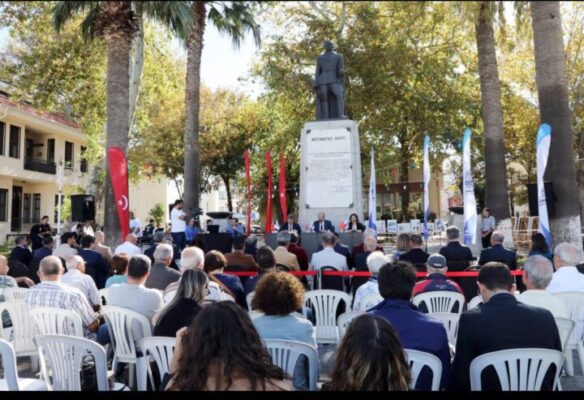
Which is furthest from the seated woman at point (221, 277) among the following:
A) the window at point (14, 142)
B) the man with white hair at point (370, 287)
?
the window at point (14, 142)

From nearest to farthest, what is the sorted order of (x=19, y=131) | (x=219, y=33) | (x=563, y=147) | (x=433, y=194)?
(x=219, y=33) → (x=563, y=147) → (x=19, y=131) → (x=433, y=194)

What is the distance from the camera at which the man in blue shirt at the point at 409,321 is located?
308 cm

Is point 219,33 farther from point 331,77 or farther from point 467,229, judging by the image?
point 331,77

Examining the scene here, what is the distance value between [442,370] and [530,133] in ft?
60.6

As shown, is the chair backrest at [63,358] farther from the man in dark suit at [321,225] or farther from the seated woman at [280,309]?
the man in dark suit at [321,225]

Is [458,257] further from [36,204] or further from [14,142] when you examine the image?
[36,204]

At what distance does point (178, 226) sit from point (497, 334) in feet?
35.5

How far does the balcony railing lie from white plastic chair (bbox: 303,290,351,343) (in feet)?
94.9

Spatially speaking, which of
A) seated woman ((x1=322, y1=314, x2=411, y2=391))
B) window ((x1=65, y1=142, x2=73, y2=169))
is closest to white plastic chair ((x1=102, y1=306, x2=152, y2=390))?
seated woman ((x1=322, y1=314, x2=411, y2=391))

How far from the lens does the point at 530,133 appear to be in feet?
62.8

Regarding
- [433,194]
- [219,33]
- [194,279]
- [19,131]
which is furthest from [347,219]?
[433,194]

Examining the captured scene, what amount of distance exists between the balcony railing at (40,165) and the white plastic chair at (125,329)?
28.9 metres

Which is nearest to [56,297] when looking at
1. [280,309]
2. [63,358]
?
[63,358]

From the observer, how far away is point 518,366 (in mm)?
2957
